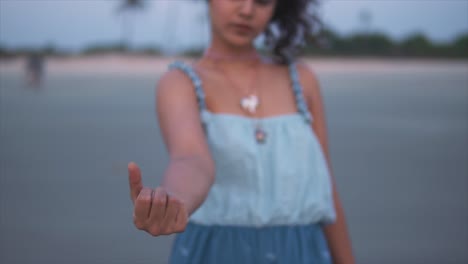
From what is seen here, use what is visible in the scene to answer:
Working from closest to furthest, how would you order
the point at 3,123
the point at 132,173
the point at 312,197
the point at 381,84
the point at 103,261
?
the point at 132,173 → the point at 312,197 → the point at 103,261 → the point at 3,123 → the point at 381,84

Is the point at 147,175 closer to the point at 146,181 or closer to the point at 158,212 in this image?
the point at 146,181

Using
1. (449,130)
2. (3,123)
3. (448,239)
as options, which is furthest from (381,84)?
(448,239)

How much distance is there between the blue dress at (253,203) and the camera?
5.96ft

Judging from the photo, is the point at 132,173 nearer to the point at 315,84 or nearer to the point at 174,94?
the point at 174,94

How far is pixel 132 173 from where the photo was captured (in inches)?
46.4

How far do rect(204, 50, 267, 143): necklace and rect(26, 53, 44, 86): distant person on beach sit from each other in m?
20.8

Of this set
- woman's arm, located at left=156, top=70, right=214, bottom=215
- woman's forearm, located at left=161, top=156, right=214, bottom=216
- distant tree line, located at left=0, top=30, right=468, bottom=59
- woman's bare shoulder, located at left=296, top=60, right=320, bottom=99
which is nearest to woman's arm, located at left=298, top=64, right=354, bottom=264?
woman's bare shoulder, located at left=296, top=60, right=320, bottom=99

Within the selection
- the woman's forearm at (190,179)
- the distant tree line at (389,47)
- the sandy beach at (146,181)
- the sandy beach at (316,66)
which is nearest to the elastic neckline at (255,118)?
the woman's forearm at (190,179)

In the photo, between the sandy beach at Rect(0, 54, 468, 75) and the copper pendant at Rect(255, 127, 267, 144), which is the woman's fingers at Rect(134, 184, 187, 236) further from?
the sandy beach at Rect(0, 54, 468, 75)

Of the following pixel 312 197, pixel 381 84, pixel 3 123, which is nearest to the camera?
pixel 312 197

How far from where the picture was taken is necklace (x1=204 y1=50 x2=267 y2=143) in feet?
6.13

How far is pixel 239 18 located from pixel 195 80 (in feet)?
0.74

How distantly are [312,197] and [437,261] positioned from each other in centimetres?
321

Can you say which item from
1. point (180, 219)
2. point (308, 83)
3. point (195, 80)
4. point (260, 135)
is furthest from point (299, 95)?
point (180, 219)
